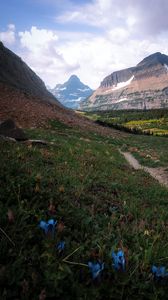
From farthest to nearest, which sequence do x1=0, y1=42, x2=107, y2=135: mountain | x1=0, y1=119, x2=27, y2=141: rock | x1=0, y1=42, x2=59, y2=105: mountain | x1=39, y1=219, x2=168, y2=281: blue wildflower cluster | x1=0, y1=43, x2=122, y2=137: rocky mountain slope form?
x1=0, y1=42, x2=59, y2=105: mountain
x1=0, y1=43, x2=122, y2=137: rocky mountain slope
x1=0, y1=42, x2=107, y2=135: mountain
x1=0, y1=119, x2=27, y2=141: rock
x1=39, y1=219, x2=168, y2=281: blue wildflower cluster

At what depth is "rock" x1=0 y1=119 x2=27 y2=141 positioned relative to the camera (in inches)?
815

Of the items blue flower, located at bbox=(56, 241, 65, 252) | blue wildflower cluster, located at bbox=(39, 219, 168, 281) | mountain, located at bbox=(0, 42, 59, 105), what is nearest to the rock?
blue wildflower cluster, located at bbox=(39, 219, 168, 281)

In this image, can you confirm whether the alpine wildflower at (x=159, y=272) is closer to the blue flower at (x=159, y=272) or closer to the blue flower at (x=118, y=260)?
the blue flower at (x=159, y=272)

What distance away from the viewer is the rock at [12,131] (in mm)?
20703

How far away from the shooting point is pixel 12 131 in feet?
69.2

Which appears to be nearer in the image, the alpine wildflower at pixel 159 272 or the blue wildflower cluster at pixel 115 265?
the blue wildflower cluster at pixel 115 265

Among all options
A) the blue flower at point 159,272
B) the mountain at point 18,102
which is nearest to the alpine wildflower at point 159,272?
the blue flower at point 159,272

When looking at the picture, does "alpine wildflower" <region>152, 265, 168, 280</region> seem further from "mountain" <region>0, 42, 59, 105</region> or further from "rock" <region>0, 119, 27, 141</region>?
"mountain" <region>0, 42, 59, 105</region>

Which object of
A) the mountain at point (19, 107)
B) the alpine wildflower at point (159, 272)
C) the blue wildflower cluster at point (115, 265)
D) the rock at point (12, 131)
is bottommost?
the alpine wildflower at point (159, 272)

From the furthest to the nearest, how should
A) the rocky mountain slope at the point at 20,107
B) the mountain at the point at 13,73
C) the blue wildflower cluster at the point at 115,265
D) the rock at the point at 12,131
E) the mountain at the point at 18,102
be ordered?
the mountain at the point at 13,73, the mountain at the point at 18,102, the rocky mountain slope at the point at 20,107, the rock at the point at 12,131, the blue wildflower cluster at the point at 115,265

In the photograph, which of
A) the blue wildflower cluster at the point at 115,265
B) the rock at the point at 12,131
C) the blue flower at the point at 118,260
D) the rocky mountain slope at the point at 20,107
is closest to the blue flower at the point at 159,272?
the blue wildflower cluster at the point at 115,265

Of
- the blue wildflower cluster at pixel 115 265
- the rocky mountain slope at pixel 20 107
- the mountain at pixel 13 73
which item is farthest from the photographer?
the mountain at pixel 13 73

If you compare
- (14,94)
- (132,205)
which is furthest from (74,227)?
(14,94)

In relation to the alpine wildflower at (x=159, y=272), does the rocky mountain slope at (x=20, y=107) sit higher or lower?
higher
